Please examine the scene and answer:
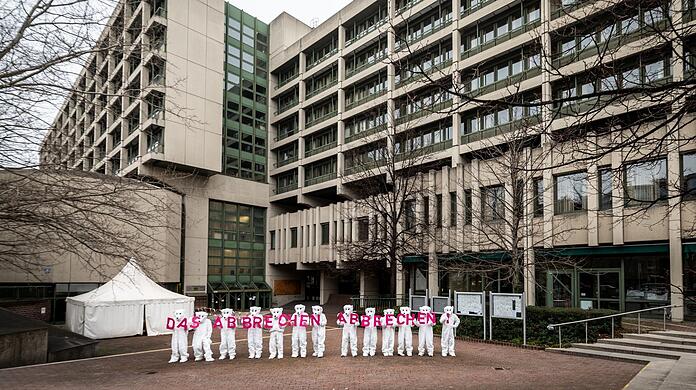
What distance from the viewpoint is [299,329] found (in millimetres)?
14781

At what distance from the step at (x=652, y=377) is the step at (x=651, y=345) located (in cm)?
197

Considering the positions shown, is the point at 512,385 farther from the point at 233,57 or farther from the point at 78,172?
the point at 233,57

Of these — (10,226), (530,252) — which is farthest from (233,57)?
(10,226)

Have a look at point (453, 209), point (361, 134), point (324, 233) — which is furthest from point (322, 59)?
point (453, 209)

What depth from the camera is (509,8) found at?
28.3 metres

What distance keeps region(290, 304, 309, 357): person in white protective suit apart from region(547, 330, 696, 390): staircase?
25.1 feet

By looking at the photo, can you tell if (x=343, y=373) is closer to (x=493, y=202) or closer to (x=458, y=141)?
(x=493, y=202)

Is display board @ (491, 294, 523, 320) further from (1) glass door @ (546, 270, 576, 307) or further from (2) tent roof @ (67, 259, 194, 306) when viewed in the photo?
(2) tent roof @ (67, 259, 194, 306)

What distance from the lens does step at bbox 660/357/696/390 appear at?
8.49 metres

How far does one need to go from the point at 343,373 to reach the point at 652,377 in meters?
6.55

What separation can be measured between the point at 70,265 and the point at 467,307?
22.4 m

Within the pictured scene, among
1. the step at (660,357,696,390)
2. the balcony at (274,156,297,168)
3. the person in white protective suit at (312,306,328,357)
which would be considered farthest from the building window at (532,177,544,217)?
the balcony at (274,156,297,168)

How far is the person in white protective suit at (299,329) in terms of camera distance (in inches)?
571

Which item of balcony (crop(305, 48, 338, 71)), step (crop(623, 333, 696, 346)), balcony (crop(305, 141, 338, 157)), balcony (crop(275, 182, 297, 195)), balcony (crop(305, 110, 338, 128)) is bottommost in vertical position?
step (crop(623, 333, 696, 346))
